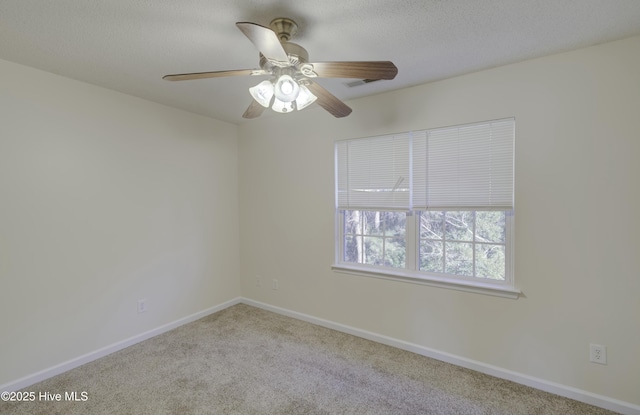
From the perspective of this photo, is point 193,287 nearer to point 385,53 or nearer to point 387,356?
point 387,356

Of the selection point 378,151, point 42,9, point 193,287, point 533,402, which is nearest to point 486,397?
point 533,402

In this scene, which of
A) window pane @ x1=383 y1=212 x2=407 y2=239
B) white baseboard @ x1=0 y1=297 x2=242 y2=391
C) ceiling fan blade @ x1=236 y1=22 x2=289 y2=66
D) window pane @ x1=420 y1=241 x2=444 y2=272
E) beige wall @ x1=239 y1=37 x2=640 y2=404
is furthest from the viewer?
window pane @ x1=383 y1=212 x2=407 y2=239

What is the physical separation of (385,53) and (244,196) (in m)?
2.52

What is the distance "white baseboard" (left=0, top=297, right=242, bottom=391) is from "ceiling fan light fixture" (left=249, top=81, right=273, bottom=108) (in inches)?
104

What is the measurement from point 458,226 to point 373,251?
33.0 inches

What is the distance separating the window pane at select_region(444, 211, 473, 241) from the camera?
7.95 ft

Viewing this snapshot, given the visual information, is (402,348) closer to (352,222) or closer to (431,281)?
(431,281)

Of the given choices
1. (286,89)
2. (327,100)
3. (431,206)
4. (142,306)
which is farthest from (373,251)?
(142,306)

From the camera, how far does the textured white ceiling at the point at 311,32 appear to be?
4.95ft

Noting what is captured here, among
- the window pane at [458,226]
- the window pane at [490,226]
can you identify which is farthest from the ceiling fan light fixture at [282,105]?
the window pane at [490,226]

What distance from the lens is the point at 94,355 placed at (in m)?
2.51

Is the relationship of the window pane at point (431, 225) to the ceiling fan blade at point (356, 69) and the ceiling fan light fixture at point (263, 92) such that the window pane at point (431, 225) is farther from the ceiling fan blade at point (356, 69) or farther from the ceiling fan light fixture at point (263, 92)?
the ceiling fan light fixture at point (263, 92)

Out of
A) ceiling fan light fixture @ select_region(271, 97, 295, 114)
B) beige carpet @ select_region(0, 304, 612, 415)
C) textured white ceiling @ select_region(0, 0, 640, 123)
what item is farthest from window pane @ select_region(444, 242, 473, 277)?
ceiling fan light fixture @ select_region(271, 97, 295, 114)

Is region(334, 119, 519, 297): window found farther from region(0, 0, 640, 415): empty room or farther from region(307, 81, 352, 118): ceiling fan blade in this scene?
region(307, 81, 352, 118): ceiling fan blade
